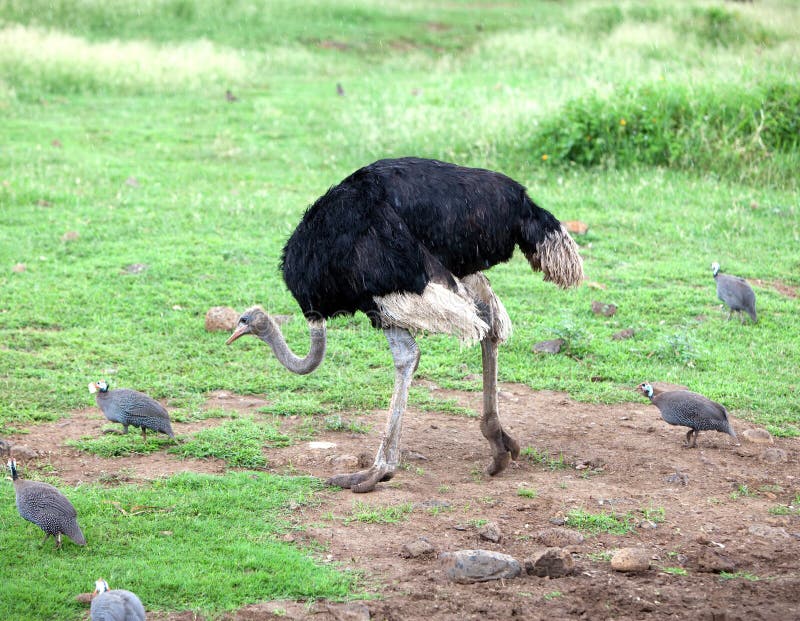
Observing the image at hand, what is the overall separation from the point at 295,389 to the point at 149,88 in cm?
1273

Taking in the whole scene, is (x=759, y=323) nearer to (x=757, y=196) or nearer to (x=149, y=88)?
(x=757, y=196)

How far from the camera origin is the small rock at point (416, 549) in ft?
16.9

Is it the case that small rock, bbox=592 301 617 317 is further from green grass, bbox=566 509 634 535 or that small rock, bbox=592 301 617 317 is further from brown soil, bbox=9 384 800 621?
green grass, bbox=566 509 634 535

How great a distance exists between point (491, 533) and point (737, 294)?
14.1 feet

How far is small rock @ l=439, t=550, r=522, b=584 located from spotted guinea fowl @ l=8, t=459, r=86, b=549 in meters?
1.84

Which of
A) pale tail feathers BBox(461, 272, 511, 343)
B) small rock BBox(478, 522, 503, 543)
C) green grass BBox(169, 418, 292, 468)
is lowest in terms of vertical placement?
green grass BBox(169, 418, 292, 468)

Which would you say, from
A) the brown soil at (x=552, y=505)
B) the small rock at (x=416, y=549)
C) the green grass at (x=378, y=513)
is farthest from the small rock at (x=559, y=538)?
the green grass at (x=378, y=513)

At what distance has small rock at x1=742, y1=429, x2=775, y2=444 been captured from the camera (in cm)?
676

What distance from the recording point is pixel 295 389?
781 cm

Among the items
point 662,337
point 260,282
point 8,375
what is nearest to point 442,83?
point 260,282

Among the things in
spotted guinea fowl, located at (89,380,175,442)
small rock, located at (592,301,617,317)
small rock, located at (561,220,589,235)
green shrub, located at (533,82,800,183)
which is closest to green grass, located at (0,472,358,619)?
spotted guinea fowl, located at (89,380,175,442)

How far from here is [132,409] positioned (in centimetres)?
652

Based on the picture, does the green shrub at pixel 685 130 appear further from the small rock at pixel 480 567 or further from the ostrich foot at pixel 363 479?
the small rock at pixel 480 567

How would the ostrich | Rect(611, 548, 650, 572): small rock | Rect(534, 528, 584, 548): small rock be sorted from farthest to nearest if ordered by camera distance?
the ostrich < Rect(534, 528, 584, 548): small rock < Rect(611, 548, 650, 572): small rock
